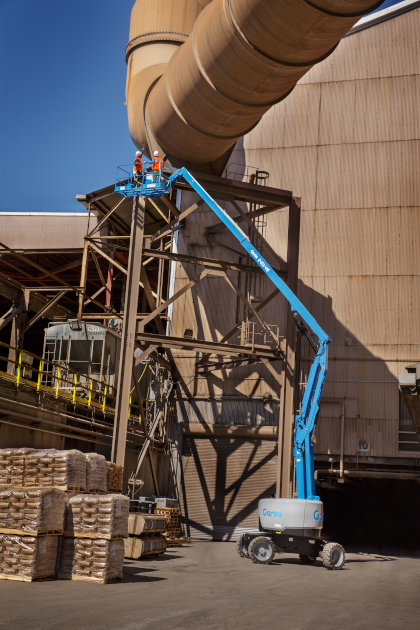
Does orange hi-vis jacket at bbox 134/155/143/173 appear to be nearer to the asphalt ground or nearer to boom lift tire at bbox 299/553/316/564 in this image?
the asphalt ground

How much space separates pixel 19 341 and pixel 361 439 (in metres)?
13.4

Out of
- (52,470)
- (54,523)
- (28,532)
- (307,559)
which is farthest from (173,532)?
(28,532)

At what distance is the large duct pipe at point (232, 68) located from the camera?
15375 mm

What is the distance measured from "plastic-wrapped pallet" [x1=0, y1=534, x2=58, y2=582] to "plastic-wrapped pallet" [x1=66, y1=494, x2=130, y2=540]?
81cm

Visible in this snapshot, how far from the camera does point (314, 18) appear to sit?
49.7ft

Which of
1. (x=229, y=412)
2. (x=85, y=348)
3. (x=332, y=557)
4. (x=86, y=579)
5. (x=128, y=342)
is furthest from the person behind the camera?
(x=229, y=412)

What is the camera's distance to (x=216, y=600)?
412 inches

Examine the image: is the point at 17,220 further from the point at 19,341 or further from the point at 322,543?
the point at 322,543

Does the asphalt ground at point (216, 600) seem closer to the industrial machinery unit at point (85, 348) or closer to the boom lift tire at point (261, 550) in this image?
the boom lift tire at point (261, 550)

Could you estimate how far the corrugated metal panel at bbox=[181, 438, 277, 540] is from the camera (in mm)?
26000

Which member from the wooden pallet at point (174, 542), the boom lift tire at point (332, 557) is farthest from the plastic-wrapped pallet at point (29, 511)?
the wooden pallet at point (174, 542)

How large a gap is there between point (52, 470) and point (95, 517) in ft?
5.20

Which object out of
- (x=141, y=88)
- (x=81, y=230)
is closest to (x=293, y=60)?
(x=141, y=88)

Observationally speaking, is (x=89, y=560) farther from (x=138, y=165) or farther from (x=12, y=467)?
(x=138, y=165)
